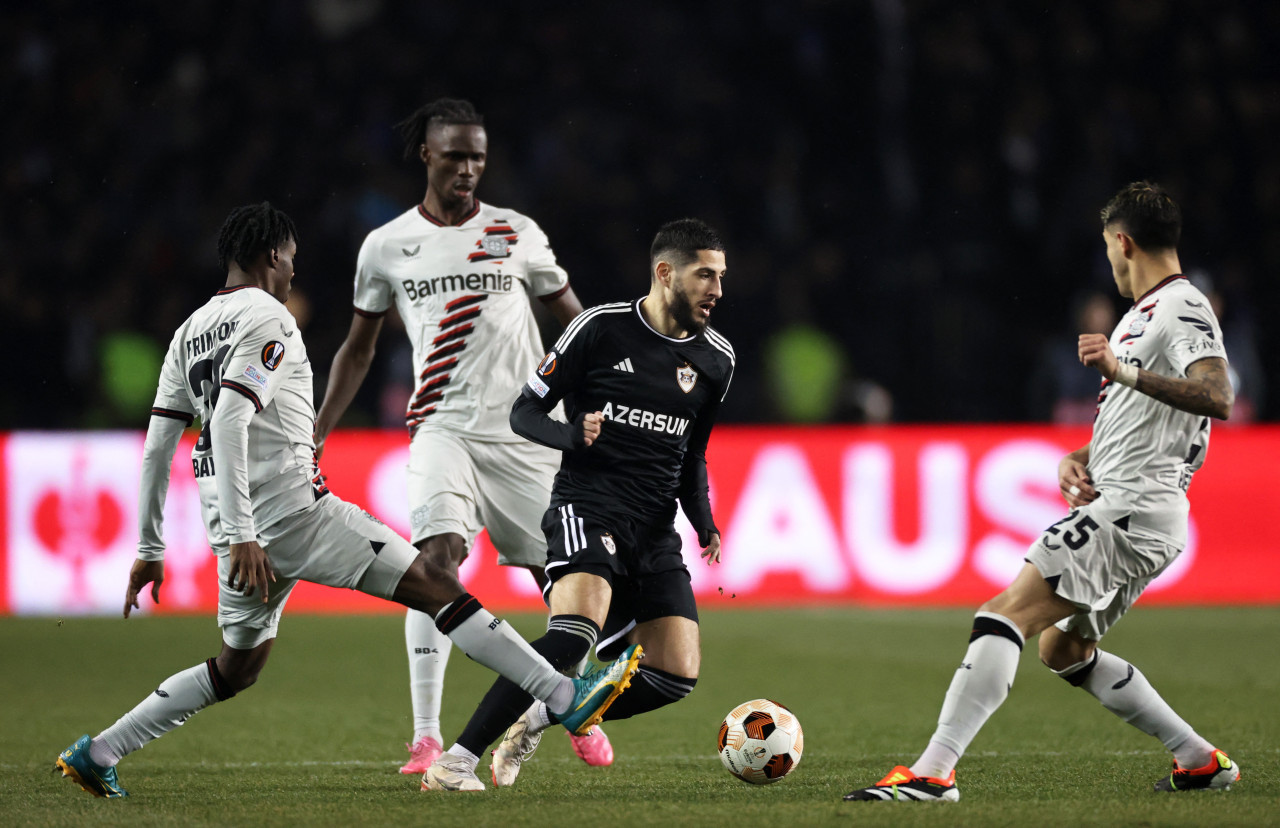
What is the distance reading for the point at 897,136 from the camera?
1518cm

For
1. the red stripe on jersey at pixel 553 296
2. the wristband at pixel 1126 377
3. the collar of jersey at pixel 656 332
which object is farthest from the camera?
the red stripe on jersey at pixel 553 296

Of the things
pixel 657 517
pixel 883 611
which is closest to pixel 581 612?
pixel 657 517

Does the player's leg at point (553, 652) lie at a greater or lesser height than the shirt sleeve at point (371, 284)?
lesser

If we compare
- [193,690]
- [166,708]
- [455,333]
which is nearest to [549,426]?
[455,333]

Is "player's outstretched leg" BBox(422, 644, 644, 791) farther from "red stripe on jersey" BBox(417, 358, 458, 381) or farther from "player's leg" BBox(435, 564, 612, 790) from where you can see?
"red stripe on jersey" BBox(417, 358, 458, 381)

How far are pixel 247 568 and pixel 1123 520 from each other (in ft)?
8.44

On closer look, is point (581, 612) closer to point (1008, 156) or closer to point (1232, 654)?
point (1232, 654)

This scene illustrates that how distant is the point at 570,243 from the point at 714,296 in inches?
351

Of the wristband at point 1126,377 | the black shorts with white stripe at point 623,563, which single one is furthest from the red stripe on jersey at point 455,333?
the wristband at point 1126,377

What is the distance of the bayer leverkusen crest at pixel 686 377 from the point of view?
16.5 ft

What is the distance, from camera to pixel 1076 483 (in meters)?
4.64

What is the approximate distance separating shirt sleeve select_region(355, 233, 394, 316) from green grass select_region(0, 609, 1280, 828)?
1717 mm

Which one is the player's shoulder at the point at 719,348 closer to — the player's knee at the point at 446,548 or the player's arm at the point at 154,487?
the player's knee at the point at 446,548

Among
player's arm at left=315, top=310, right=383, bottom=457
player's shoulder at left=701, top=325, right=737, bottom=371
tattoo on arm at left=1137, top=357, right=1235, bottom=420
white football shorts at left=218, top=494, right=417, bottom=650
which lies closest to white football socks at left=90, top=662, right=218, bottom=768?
white football shorts at left=218, top=494, right=417, bottom=650
